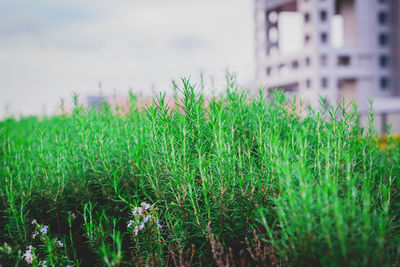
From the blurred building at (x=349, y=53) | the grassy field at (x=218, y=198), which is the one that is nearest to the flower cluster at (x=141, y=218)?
the grassy field at (x=218, y=198)

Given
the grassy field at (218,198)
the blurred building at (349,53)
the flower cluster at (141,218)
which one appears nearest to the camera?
the grassy field at (218,198)

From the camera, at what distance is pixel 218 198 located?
211 cm

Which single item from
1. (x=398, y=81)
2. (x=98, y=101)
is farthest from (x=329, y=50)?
(x=98, y=101)

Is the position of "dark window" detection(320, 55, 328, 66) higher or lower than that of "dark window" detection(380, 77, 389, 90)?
higher

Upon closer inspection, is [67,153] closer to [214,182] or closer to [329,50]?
[214,182]

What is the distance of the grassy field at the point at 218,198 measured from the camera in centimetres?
162

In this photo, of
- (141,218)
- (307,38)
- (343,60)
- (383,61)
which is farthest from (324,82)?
(141,218)

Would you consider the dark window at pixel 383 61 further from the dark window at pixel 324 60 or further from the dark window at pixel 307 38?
the dark window at pixel 307 38

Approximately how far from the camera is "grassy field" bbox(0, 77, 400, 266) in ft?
5.32

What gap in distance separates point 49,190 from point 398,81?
3614cm

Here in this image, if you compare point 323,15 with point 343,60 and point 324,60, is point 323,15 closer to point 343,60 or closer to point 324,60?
point 324,60

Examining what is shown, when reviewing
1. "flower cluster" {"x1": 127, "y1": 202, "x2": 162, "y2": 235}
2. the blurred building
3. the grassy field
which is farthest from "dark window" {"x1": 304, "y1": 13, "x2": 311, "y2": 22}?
"flower cluster" {"x1": 127, "y1": 202, "x2": 162, "y2": 235}

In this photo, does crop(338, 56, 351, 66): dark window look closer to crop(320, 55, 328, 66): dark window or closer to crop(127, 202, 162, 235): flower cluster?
crop(320, 55, 328, 66): dark window

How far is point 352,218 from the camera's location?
1.52 metres
